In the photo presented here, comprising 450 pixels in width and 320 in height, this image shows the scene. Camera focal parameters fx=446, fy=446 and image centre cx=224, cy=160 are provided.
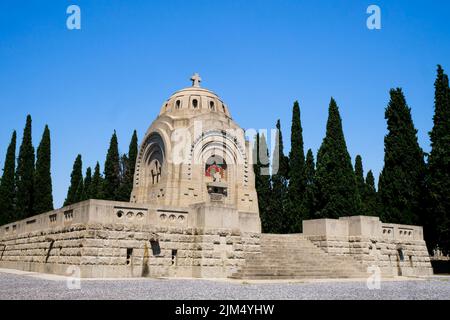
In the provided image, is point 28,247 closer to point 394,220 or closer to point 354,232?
point 354,232

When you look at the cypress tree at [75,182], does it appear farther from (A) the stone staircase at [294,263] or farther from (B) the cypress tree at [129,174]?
(A) the stone staircase at [294,263]

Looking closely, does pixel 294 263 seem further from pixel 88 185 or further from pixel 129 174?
pixel 88 185

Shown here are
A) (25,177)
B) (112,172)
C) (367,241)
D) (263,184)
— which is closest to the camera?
(367,241)

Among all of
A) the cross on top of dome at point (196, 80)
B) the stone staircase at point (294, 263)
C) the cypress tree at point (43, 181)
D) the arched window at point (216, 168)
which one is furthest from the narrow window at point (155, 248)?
the cypress tree at point (43, 181)

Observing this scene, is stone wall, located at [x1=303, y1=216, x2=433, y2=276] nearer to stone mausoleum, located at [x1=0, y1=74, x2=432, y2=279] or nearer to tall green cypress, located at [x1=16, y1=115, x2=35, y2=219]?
stone mausoleum, located at [x1=0, y1=74, x2=432, y2=279]

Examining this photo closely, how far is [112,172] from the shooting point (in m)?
49.2

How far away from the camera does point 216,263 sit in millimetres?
20734

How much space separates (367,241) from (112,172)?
1250 inches

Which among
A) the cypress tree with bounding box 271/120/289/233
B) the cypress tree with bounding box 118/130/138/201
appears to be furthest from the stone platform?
the cypress tree with bounding box 118/130/138/201

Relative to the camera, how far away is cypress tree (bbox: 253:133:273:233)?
39.5 meters

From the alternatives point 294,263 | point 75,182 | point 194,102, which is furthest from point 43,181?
point 294,263
